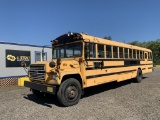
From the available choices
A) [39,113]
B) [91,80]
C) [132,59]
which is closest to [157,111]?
[91,80]

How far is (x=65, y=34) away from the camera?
8.11 metres

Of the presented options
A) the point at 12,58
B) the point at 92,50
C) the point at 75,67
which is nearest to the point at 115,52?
the point at 92,50

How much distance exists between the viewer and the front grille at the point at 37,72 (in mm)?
6875

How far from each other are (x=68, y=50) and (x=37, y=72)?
163cm

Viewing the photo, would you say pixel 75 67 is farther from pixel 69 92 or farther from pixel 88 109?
pixel 88 109

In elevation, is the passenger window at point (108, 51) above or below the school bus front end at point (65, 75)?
above

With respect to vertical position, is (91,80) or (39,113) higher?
(91,80)

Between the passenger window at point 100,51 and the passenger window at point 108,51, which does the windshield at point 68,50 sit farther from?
the passenger window at point 108,51

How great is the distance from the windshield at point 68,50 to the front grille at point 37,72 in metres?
1.38

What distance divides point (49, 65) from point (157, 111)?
154 inches

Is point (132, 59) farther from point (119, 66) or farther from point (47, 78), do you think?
point (47, 78)

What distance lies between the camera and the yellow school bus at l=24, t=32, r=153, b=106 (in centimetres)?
664

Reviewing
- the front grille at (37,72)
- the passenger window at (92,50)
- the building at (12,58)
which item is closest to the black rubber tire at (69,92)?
the front grille at (37,72)

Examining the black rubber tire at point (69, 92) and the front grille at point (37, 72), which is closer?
the black rubber tire at point (69, 92)
